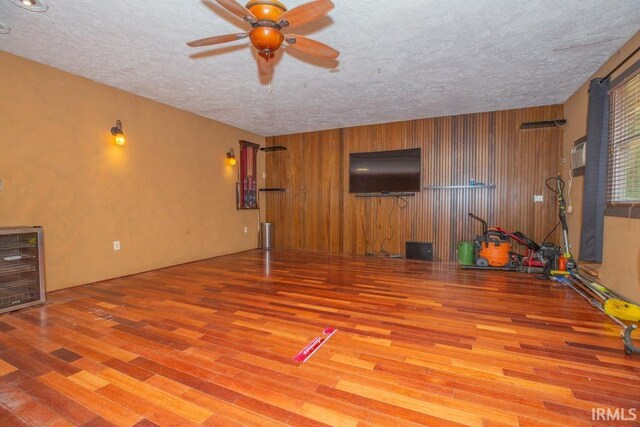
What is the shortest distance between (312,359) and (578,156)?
4661mm

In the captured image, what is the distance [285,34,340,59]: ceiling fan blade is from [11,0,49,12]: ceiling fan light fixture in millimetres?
2011

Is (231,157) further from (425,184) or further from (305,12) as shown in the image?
(305,12)

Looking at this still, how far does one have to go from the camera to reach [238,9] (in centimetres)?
206

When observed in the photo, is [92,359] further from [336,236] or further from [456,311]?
[336,236]

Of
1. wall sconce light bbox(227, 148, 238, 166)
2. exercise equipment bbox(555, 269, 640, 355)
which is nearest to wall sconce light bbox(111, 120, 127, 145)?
wall sconce light bbox(227, 148, 238, 166)

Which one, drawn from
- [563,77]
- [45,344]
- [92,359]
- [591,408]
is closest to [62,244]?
[45,344]

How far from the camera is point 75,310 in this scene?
2986 millimetres

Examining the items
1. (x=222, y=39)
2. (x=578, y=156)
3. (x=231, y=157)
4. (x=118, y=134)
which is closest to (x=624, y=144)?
(x=578, y=156)

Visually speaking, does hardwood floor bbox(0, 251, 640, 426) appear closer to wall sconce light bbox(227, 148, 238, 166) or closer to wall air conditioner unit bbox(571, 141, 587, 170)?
wall air conditioner unit bbox(571, 141, 587, 170)

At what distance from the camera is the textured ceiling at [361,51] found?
2549mm

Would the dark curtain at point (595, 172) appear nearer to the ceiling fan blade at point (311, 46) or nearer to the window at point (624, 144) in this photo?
the window at point (624, 144)

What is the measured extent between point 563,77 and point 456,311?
3.42 m

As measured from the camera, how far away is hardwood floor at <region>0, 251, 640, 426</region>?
1536mm

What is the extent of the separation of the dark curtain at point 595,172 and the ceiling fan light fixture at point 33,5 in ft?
18.4
